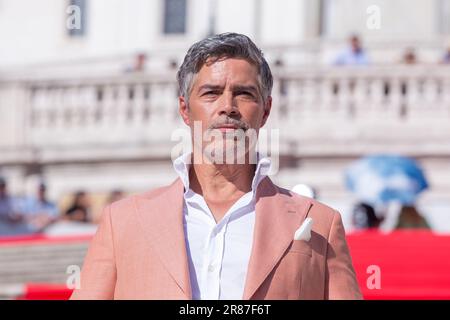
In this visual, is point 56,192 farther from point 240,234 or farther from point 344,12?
point 240,234

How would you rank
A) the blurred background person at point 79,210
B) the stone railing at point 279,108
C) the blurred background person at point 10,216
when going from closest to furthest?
the blurred background person at point 79,210, the blurred background person at point 10,216, the stone railing at point 279,108

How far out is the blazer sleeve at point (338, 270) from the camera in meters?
3.72

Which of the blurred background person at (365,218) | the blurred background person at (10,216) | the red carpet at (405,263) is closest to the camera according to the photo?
the red carpet at (405,263)

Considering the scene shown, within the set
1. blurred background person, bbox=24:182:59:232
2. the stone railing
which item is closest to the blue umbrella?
the stone railing

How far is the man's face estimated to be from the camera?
3744 millimetres

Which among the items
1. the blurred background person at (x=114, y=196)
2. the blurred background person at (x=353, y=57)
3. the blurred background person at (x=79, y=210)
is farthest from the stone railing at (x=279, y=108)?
the blurred background person at (x=79, y=210)

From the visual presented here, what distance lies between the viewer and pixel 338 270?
3.75 m

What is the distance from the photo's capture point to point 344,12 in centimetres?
2430

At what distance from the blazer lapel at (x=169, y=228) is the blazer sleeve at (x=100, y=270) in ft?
0.34

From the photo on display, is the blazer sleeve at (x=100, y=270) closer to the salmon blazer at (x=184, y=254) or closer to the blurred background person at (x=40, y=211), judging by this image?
the salmon blazer at (x=184, y=254)

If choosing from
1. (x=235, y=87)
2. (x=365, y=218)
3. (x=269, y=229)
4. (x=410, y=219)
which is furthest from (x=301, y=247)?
(x=410, y=219)

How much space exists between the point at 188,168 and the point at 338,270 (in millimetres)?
508

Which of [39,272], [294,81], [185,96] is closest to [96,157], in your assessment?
[294,81]
